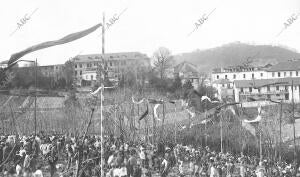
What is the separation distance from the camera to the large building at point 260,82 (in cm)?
8675

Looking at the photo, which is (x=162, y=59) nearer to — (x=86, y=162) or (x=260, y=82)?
(x=260, y=82)

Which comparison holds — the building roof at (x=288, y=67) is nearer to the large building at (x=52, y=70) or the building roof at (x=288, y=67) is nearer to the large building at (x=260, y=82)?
the large building at (x=260, y=82)

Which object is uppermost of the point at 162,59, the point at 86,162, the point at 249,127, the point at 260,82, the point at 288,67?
the point at 162,59

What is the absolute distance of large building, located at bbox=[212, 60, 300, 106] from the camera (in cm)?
8675

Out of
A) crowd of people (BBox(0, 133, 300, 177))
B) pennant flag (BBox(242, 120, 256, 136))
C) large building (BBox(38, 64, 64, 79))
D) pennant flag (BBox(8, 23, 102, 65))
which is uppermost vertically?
large building (BBox(38, 64, 64, 79))

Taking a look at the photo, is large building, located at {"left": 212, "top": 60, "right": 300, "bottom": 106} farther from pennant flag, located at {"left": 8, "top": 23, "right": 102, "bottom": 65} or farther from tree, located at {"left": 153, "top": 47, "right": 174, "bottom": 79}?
pennant flag, located at {"left": 8, "top": 23, "right": 102, "bottom": 65}

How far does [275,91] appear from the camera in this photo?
8819 centimetres

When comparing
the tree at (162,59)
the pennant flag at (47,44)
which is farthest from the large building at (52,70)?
the pennant flag at (47,44)

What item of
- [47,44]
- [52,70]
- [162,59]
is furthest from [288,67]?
[47,44]

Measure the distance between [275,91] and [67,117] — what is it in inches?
2370

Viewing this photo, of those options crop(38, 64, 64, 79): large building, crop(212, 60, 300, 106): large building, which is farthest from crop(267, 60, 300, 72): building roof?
crop(38, 64, 64, 79): large building

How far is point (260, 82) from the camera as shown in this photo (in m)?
91.4

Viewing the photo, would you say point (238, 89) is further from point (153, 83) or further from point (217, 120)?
point (217, 120)

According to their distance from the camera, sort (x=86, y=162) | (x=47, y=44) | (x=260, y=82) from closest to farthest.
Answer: (x=47, y=44), (x=86, y=162), (x=260, y=82)
